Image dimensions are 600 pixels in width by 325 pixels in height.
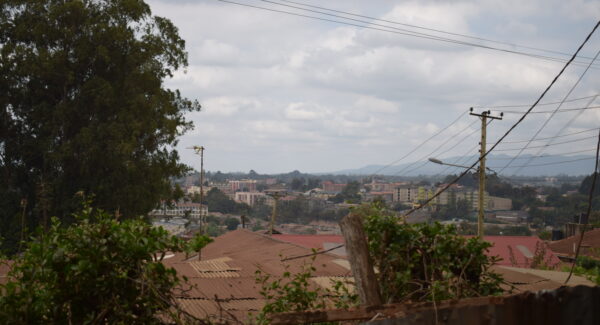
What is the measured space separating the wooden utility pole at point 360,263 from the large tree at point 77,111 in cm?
1396

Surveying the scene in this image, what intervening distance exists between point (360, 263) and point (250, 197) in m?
50.0

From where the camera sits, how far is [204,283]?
8.41 meters

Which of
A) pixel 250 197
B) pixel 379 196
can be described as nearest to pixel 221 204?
pixel 250 197

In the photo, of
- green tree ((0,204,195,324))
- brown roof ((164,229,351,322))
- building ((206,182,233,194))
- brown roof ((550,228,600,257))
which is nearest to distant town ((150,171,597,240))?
building ((206,182,233,194))

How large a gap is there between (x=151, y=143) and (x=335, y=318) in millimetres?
16438

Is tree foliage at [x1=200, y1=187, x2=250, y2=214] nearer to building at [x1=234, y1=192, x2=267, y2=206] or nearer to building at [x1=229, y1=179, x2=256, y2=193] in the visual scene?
building at [x1=234, y1=192, x2=267, y2=206]

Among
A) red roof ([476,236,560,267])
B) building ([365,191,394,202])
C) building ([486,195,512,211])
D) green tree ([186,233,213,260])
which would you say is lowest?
red roof ([476,236,560,267])

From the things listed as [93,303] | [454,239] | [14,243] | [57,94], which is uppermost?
[57,94]

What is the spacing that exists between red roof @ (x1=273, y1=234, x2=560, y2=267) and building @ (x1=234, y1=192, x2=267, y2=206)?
3068 cm

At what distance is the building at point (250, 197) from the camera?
51750 mm

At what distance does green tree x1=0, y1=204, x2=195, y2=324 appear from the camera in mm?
3750

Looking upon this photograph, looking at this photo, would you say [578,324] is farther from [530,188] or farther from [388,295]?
[530,188]

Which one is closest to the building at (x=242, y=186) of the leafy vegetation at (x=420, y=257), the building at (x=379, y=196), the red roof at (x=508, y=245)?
the building at (x=379, y=196)

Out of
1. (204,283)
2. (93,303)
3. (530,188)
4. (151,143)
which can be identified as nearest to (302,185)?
(530,188)
